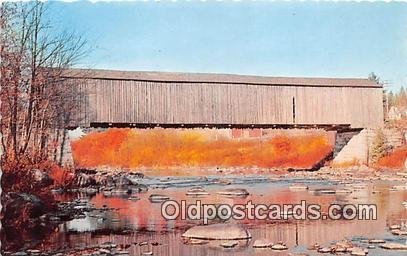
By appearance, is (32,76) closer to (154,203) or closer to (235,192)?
(154,203)

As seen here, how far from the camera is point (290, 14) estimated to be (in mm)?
4059

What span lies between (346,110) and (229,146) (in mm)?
822

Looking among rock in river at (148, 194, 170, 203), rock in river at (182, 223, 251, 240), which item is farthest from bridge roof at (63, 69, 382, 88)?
rock in river at (182, 223, 251, 240)

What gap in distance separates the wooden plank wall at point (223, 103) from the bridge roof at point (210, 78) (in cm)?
5

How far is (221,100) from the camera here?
443cm

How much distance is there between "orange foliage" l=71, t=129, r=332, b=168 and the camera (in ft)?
14.0

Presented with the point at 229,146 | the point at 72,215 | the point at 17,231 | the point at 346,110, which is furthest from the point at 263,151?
the point at 17,231

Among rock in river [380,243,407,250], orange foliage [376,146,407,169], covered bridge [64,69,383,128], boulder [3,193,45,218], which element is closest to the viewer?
boulder [3,193,45,218]

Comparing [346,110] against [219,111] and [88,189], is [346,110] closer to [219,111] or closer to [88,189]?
[219,111]

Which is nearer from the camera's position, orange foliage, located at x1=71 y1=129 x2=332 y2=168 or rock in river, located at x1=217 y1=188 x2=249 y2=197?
rock in river, located at x1=217 y1=188 x2=249 y2=197

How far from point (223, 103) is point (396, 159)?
3.86ft

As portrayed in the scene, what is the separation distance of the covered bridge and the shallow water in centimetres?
44

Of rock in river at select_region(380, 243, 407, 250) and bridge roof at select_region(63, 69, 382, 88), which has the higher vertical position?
bridge roof at select_region(63, 69, 382, 88)

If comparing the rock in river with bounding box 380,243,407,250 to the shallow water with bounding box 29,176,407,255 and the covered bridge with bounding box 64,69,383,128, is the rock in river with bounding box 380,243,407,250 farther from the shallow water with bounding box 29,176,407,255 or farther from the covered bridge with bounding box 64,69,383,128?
the covered bridge with bounding box 64,69,383,128
